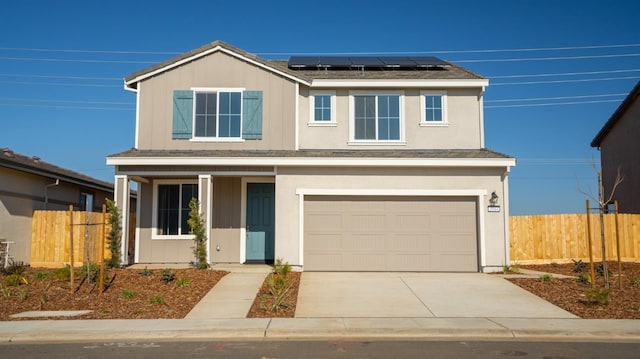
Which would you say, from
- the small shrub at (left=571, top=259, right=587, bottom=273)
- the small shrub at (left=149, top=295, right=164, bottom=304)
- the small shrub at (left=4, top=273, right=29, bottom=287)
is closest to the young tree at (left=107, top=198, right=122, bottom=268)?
the small shrub at (left=4, top=273, right=29, bottom=287)

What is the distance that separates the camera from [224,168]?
50.3ft

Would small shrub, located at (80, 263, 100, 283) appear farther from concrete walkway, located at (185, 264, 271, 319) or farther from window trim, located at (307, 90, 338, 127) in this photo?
window trim, located at (307, 90, 338, 127)

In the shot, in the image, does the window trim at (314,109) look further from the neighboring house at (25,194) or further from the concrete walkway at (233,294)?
the neighboring house at (25,194)

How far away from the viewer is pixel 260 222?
16.8 meters

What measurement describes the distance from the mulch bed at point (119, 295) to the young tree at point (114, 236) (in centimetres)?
79

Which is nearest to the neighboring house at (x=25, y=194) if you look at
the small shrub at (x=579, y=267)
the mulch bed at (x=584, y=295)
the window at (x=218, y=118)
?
the window at (x=218, y=118)

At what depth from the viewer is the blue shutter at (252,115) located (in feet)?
53.0

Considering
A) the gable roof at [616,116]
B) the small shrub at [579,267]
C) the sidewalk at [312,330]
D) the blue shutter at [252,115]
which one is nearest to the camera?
the sidewalk at [312,330]

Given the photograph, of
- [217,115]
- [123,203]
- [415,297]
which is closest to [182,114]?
[217,115]

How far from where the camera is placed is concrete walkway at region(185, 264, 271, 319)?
10.7 m

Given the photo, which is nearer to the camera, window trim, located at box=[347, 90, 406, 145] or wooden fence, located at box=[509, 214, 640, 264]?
window trim, located at box=[347, 90, 406, 145]

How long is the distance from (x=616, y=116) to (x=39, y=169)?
22816 mm

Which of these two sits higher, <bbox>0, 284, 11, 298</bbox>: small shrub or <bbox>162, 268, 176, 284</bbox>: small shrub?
<bbox>162, 268, 176, 284</bbox>: small shrub

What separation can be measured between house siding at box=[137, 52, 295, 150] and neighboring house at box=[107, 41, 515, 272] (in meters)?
0.03
